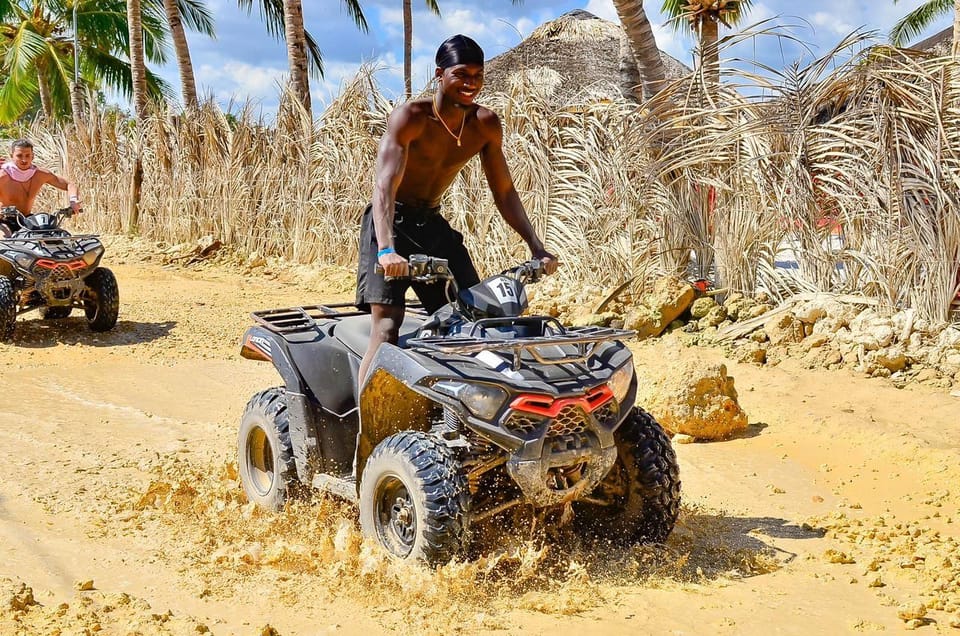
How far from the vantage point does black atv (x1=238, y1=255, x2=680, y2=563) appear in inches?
132

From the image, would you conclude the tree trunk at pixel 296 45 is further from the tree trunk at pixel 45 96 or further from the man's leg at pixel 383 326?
the tree trunk at pixel 45 96

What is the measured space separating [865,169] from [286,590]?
18.4ft

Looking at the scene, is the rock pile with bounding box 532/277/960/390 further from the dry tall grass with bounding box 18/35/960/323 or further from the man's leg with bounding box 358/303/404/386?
the man's leg with bounding box 358/303/404/386

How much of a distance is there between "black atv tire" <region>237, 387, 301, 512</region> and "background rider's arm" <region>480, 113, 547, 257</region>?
4.29ft

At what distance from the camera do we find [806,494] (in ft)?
16.7

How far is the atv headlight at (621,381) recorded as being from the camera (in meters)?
3.53

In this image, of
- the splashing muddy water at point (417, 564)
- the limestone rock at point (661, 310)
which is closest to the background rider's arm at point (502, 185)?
the splashing muddy water at point (417, 564)

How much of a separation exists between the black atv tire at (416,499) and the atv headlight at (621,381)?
63cm

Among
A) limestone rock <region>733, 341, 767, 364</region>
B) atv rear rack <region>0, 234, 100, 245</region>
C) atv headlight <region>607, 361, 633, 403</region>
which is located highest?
atv rear rack <region>0, 234, 100, 245</region>

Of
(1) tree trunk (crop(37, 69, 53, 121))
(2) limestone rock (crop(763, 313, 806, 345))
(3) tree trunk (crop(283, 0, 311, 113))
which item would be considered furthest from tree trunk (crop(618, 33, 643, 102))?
(1) tree trunk (crop(37, 69, 53, 121))

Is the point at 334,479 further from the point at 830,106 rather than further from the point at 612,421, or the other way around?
the point at 830,106

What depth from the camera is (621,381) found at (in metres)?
3.58

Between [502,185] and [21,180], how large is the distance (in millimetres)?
7234

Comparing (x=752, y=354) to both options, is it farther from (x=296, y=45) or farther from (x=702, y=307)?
(x=296, y=45)
